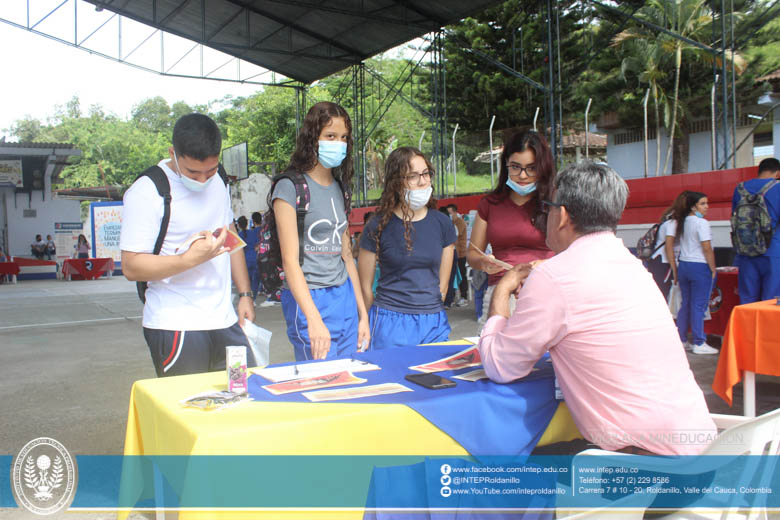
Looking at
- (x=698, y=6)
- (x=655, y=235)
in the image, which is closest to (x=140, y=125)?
(x=698, y=6)

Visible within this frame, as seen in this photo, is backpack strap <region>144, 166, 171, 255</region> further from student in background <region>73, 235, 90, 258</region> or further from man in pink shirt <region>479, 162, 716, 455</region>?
student in background <region>73, 235, 90, 258</region>

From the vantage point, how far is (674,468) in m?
1.42

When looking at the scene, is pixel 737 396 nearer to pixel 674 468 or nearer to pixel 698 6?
pixel 674 468

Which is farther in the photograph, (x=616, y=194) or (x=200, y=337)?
(x=200, y=337)

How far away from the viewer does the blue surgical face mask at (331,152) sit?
2.46m

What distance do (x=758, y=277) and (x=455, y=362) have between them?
13.0ft

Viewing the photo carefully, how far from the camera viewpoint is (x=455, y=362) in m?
2.10

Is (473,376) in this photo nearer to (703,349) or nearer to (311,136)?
(311,136)

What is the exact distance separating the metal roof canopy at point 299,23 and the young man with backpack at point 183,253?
1053 centimetres

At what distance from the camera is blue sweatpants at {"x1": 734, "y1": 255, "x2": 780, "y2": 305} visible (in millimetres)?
4750

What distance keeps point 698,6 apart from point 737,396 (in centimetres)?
2263

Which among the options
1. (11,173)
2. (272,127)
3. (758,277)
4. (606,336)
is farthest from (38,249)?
(606,336)

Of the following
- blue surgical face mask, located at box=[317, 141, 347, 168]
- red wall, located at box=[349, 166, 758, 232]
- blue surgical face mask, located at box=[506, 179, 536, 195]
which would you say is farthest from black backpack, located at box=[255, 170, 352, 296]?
red wall, located at box=[349, 166, 758, 232]

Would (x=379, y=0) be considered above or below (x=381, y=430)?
above
